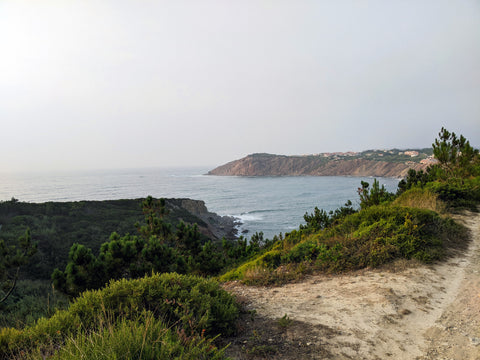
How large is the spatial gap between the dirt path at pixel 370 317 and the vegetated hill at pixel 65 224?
24.0m

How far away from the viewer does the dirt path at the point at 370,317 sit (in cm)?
315

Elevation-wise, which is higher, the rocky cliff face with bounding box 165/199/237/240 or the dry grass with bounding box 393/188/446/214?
the dry grass with bounding box 393/188/446/214

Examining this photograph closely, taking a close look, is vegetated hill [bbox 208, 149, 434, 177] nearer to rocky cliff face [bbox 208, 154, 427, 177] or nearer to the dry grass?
rocky cliff face [bbox 208, 154, 427, 177]

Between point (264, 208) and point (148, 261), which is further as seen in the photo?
point (264, 208)

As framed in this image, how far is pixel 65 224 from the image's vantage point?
3331 cm

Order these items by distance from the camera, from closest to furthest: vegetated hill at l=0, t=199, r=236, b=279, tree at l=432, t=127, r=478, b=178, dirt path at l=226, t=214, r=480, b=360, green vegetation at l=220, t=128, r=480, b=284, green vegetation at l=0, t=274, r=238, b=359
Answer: green vegetation at l=0, t=274, r=238, b=359 < dirt path at l=226, t=214, r=480, b=360 < green vegetation at l=220, t=128, r=480, b=284 < tree at l=432, t=127, r=478, b=178 < vegetated hill at l=0, t=199, r=236, b=279

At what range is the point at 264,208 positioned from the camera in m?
63.9

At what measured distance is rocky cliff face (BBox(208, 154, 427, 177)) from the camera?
139 metres

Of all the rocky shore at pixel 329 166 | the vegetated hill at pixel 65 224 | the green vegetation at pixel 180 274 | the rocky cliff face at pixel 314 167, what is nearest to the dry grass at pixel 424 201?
the green vegetation at pixel 180 274

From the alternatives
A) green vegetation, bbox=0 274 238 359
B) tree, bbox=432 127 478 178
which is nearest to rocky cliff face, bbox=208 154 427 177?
tree, bbox=432 127 478 178

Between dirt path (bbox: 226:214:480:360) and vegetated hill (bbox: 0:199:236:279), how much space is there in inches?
946

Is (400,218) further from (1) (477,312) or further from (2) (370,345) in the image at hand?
(2) (370,345)

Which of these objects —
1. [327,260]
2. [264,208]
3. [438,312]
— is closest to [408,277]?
[438,312]

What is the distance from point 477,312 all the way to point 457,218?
7.58m
